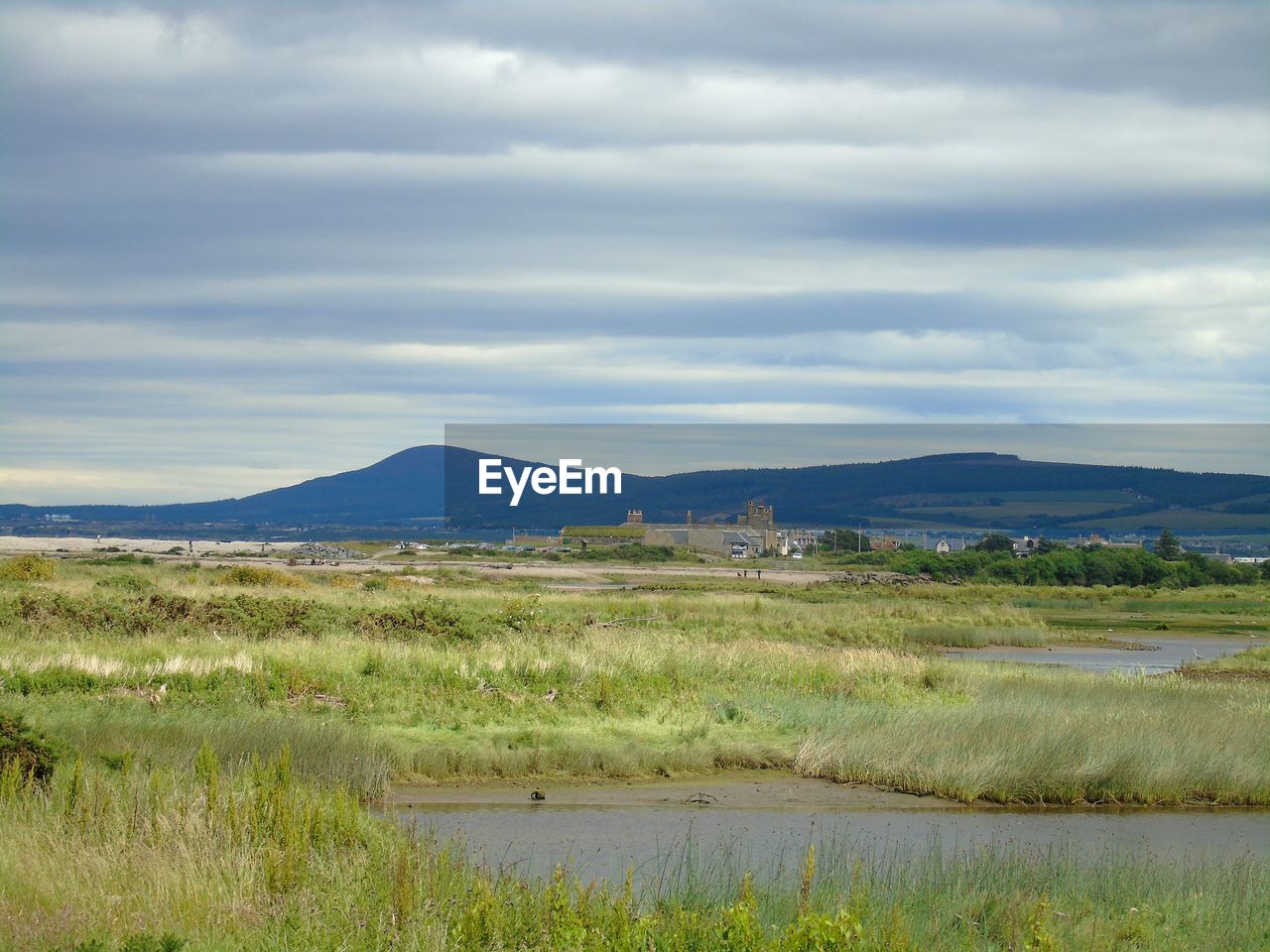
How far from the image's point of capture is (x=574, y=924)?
7.91 metres

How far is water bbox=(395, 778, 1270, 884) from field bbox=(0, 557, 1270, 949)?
73cm

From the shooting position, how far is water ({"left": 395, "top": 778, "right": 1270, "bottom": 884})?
41.1 ft

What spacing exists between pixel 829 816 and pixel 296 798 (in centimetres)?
712

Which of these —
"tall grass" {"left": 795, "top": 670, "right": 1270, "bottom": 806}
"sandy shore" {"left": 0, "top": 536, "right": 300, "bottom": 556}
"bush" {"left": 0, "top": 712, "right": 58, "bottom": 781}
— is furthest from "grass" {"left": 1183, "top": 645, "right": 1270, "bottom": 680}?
"sandy shore" {"left": 0, "top": 536, "right": 300, "bottom": 556}

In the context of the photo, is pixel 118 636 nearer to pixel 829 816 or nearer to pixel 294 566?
pixel 829 816

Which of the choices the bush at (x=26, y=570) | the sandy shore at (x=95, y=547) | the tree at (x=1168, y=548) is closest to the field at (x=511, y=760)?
the bush at (x=26, y=570)

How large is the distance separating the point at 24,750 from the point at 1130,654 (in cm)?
3646

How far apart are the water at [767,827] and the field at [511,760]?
731 mm

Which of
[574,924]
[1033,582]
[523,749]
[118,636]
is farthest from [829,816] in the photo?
[1033,582]

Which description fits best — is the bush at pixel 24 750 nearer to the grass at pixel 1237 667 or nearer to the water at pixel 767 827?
the water at pixel 767 827

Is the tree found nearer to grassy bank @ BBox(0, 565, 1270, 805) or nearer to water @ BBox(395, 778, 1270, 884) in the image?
grassy bank @ BBox(0, 565, 1270, 805)

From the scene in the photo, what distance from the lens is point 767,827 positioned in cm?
1480

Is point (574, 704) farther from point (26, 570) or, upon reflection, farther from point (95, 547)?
point (95, 547)

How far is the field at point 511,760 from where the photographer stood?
837cm
